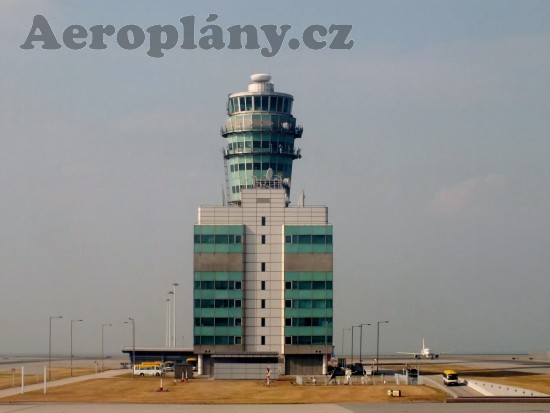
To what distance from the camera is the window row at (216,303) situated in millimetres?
165750

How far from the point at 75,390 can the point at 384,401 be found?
4110cm

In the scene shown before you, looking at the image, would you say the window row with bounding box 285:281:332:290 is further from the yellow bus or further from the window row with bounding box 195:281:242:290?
the yellow bus

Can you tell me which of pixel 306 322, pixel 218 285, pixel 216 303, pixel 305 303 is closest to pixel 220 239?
pixel 218 285

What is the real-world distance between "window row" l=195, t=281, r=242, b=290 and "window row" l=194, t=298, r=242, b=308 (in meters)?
2.02

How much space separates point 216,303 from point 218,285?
3.04 metres

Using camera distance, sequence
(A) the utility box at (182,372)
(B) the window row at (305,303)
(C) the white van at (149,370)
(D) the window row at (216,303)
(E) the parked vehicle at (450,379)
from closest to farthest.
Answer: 1. (E) the parked vehicle at (450,379)
2. (A) the utility box at (182,372)
3. (D) the window row at (216,303)
4. (B) the window row at (305,303)
5. (C) the white van at (149,370)

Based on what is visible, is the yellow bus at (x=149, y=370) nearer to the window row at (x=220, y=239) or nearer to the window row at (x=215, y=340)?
the window row at (x=215, y=340)

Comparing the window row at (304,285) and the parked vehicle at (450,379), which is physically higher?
the window row at (304,285)

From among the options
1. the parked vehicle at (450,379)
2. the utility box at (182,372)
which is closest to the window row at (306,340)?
the utility box at (182,372)

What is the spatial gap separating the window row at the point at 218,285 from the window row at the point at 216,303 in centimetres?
202

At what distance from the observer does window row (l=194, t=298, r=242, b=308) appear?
166 m

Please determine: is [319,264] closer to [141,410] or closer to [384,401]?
[384,401]

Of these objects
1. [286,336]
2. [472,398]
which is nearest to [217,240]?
[286,336]

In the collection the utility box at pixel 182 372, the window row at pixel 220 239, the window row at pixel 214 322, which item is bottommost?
the utility box at pixel 182 372
